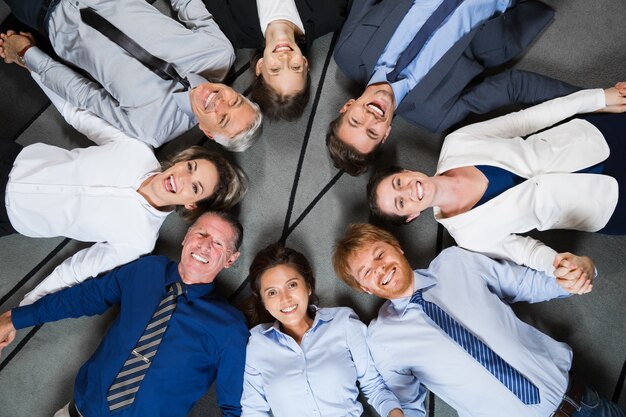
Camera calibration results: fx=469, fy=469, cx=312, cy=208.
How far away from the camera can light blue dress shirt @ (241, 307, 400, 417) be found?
6.86 feet

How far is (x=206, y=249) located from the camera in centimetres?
211

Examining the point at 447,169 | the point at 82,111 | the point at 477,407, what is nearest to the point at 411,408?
the point at 477,407

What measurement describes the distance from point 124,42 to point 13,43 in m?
0.61

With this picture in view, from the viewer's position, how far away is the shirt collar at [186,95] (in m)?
2.15

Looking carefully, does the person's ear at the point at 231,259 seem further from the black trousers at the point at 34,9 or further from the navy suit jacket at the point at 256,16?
the black trousers at the point at 34,9

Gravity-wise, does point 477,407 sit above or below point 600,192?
below

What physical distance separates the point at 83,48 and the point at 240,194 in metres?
1.00

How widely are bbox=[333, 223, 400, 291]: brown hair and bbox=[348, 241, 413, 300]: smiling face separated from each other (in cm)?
3

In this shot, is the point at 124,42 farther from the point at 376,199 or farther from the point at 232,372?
the point at 232,372

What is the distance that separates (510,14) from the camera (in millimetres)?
2271

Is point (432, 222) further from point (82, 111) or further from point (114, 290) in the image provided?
point (82, 111)

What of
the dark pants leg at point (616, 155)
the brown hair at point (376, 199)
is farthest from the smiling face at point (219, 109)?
the dark pants leg at point (616, 155)

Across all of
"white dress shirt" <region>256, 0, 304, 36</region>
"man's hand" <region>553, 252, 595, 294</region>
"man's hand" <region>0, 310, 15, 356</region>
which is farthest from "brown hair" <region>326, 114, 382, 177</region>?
"man's hand" <region>0, 310, 15, 356</region>

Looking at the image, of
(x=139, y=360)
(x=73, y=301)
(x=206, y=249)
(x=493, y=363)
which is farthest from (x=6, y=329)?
(x=493, y=363)
